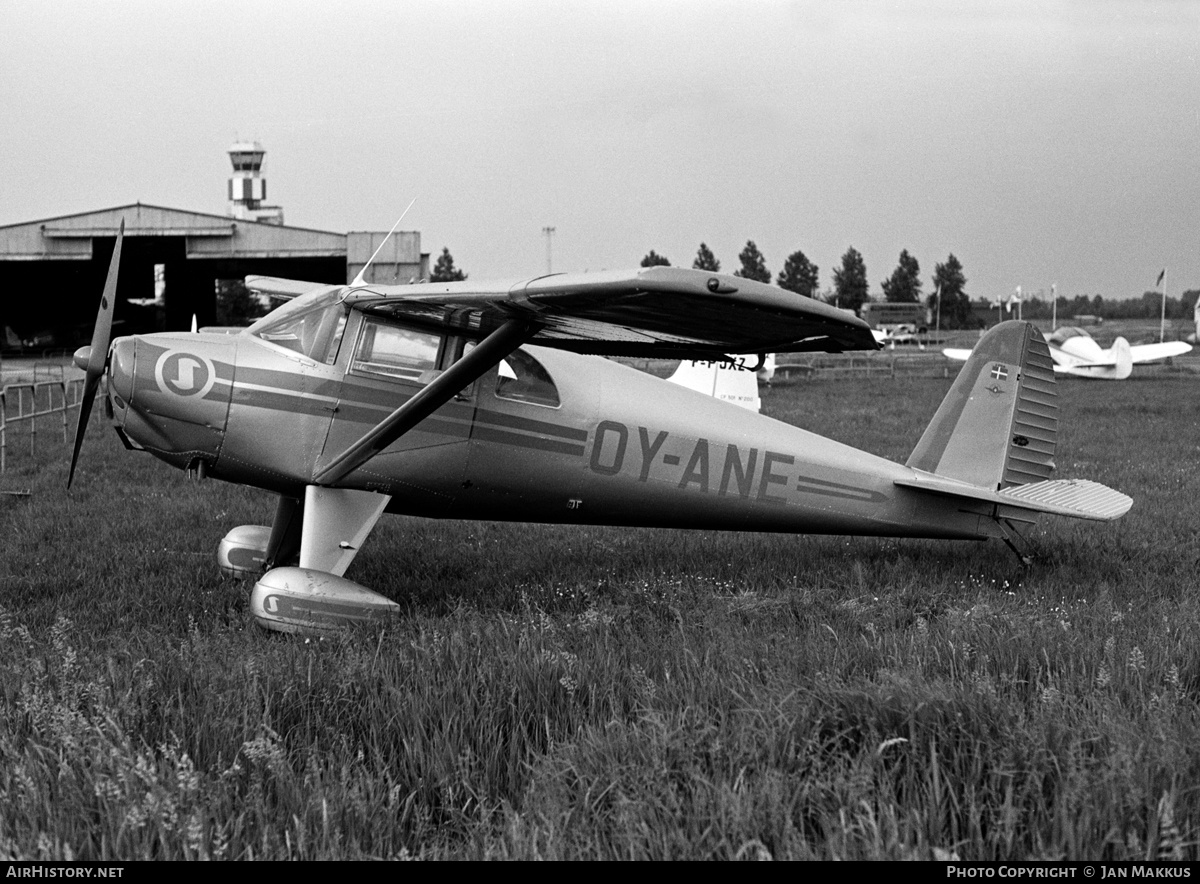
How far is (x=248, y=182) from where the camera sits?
8412cm

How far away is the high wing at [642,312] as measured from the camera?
5145 mm

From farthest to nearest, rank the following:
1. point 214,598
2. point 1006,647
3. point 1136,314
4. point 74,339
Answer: point 1136,314 < point 74,339 < point 214,598 < point 1006,647

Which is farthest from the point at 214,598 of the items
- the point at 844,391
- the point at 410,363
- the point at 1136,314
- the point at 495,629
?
the point at 1136,314

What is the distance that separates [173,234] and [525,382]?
35157 millimetres

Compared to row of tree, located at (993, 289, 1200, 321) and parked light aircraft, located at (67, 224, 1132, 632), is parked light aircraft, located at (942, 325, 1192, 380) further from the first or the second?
row of tree, located at (993, 289, 1200, 321)

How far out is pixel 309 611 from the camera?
6281 mm

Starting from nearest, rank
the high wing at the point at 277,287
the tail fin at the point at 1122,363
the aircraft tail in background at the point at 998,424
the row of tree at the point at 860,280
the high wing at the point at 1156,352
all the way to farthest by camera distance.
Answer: the aircraft tail in background at the point at 998,424, the high wing at the point at 277,287, the tail fin at the point at 1122,363, the high wing at the point at 1156,352, the row of tree at the point at 860,280

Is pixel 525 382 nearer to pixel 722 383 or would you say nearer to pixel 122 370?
pixel 122 370

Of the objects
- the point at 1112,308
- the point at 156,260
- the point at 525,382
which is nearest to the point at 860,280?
the point at 1112,308

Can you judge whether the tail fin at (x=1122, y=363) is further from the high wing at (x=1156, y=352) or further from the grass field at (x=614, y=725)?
the grass field at (x=614, y=725)

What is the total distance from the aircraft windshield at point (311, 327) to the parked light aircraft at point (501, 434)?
14mm

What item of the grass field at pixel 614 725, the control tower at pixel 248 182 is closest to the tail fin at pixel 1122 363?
the grass field at pixel 614 725

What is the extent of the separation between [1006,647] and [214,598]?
5.16 metres

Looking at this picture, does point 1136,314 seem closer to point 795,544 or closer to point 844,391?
point 844,391
